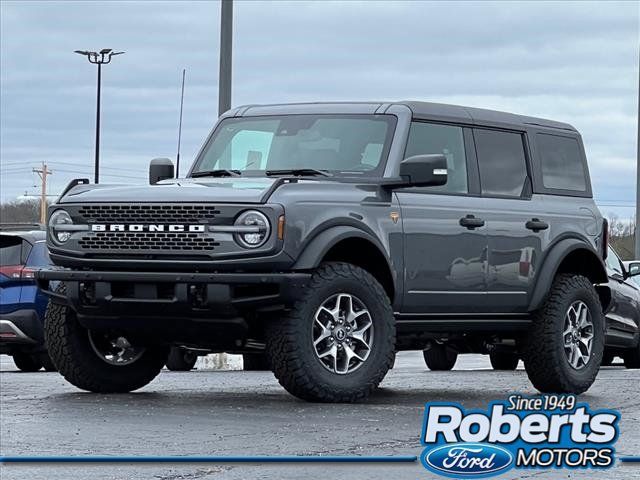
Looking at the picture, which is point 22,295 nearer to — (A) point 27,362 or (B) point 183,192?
(A) point 27,362

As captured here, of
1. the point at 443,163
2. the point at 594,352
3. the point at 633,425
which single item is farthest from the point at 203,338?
the point at 594,352

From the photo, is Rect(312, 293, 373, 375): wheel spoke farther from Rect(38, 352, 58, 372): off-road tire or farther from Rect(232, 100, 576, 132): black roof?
Rect(38, 352, 58, 372): off-road tire

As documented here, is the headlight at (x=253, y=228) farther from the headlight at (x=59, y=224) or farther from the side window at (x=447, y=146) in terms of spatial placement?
the side window at (x=447, y=146)

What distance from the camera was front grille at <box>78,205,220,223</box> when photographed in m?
9.62

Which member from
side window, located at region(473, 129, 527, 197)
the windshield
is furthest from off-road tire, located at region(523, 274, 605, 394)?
the windshield

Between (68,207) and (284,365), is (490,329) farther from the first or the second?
(68,207)

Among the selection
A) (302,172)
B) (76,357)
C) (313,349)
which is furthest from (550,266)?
(76,357)

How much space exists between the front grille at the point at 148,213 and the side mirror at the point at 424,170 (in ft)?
4.64

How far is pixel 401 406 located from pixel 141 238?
1947 millimetres

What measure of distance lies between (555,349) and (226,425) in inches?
140

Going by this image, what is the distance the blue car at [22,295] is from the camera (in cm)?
1625

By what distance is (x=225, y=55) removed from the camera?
19.6 m

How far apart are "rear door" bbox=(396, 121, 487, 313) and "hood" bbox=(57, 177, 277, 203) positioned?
1.07 m
